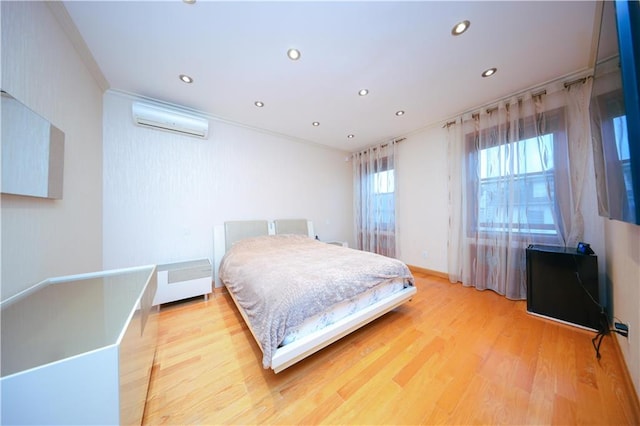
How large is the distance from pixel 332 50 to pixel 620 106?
1843 millimetres

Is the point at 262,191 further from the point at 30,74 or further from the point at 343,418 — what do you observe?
the point at 343,418

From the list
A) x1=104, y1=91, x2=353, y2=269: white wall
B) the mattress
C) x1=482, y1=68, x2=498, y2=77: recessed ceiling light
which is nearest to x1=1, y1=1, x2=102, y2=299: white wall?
x1=104, y1=91, x2=353, y2=269: white wall

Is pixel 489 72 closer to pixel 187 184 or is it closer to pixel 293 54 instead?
pixel 293 54

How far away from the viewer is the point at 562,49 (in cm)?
172

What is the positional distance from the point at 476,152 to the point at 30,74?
4.27 m

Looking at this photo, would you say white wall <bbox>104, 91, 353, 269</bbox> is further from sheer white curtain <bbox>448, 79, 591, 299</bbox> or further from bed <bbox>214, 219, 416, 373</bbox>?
sheer white curtain <bbox>448, 79, 591, 299</bbox>

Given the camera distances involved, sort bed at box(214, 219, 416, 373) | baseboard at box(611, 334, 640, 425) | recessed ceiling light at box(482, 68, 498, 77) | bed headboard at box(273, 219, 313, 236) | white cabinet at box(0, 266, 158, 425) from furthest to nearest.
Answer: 1. bed headboard at box(273, 219, 313, 236)
2. recessed ceiling light at box(482, 68, 498, 77)
3. bed at box(214, 219, 416, 373)
4. baseboard at box(611, 334, 640, 425)
5. white cabinet at box(0, 266, 158, 425)

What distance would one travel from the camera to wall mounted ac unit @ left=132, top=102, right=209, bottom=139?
2268 millimetres

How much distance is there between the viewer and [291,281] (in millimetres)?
1486

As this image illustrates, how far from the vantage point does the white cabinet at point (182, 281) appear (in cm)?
222

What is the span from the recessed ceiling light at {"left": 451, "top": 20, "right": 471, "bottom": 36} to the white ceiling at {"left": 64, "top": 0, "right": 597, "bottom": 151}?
0.04 m

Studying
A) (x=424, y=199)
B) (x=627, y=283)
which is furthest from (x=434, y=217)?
(x=627, y=283)

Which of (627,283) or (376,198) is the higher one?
(376,198)

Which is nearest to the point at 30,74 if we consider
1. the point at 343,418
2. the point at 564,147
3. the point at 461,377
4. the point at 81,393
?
the point at 81,393
